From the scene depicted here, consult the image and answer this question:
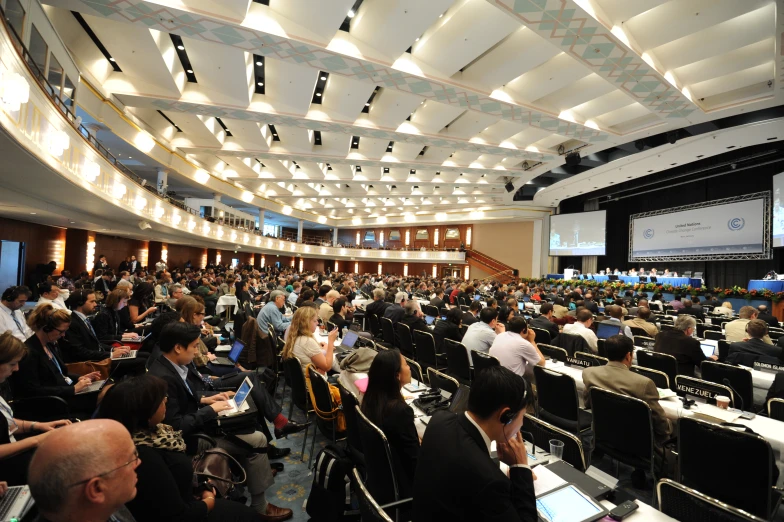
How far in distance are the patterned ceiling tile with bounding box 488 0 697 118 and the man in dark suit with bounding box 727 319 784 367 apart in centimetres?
508

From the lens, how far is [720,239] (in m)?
14.2

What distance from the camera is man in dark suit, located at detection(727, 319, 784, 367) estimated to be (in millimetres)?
4289

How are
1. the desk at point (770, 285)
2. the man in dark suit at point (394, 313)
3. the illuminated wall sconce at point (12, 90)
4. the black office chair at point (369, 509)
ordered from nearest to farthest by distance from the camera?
the black office chair at point (369, 509) → the illuminated wall sconce at point (12, 90) → the man in dark suit at point (394, 313) → the desk at point (770, 285)

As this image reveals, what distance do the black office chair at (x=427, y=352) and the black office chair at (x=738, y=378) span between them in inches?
121

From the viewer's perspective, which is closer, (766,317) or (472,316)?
(766,317)

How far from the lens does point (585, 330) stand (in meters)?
5.39

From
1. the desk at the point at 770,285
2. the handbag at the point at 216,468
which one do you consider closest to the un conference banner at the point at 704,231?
the desk at the point at 770,285

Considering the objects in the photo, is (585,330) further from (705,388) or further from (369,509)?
(369,509)

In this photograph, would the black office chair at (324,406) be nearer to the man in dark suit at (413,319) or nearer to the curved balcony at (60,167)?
the man in dark suit at (413,319)

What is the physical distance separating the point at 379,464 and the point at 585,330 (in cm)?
438

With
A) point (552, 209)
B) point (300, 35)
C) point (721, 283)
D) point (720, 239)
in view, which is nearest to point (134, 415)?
point (300, 35)

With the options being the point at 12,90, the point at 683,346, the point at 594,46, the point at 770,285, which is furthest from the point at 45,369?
the point at 770,285

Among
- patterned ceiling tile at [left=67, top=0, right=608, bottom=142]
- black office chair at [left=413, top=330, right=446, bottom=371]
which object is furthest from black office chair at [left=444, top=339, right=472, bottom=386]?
patterned ceiling tile at [left=67, top=0, right=608, bottom=142]

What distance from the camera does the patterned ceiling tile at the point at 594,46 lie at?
19.0 ft
